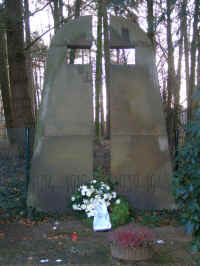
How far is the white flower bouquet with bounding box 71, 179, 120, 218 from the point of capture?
21.2ft

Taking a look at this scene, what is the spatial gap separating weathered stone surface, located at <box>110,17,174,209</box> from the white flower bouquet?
42cm

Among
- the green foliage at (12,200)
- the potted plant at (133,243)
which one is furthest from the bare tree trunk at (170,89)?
the potted plant at (133,243)

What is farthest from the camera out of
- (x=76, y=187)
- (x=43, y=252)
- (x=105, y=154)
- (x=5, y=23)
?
(x=105, y=154)

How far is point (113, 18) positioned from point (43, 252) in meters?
4.83

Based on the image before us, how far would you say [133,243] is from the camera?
14.7 ft

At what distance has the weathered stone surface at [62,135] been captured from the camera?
276 inches

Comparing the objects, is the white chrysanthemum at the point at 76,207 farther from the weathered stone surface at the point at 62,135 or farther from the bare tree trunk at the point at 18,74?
the bare tree trunk at the point at 18,74

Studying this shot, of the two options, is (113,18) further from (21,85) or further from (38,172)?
(21,85)

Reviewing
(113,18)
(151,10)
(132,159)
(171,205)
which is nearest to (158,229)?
(171,205)

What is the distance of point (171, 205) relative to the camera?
23.3ft

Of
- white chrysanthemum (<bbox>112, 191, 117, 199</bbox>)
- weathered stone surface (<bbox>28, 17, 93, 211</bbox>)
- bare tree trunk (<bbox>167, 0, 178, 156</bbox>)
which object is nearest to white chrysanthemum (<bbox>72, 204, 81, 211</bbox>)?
weathered stone surface (<bbox>28, 17, 93, 211</bbox>)

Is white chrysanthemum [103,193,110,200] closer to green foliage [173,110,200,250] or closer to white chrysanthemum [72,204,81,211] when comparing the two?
white chrysanthemum [72,204,81,211]

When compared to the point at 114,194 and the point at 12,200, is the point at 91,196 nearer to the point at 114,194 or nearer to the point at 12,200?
the point at 114,194

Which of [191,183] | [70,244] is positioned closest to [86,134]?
[70,244]
